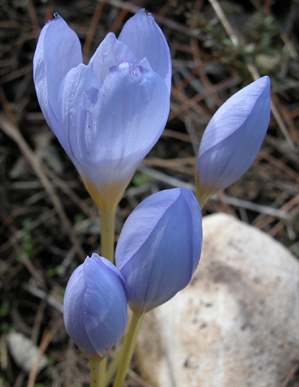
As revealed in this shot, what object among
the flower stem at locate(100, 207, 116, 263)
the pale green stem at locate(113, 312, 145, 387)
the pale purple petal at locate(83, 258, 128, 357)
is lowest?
the pale green stem at locate(113, 312, 145, 387)

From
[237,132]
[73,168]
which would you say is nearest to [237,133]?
[237,132]

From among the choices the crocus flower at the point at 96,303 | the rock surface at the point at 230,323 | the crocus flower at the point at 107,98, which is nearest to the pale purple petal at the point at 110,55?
the crocus flower at the point at 107,98

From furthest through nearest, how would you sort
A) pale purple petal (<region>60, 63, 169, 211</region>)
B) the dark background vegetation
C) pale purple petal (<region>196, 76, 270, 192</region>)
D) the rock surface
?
the dark background vegetation < the rock surface < pale purple petal (<region>196, 76, 270, 192</region>) < pale purple petal (<region>60, 63, 169, 211</region>)

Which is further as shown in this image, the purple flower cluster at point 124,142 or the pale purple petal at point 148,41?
the pale purple petal at point 148,41

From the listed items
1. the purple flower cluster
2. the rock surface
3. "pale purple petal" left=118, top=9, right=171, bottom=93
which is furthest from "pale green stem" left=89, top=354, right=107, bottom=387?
"pale purple petal" left=118, top=9, right=171, bottom=93

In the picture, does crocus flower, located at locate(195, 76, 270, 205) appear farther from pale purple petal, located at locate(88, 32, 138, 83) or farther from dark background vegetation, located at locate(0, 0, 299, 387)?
dark background vegetation, located at locate(0, 0, 299, 387)

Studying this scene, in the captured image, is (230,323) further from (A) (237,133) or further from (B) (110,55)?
(B) (110,55)

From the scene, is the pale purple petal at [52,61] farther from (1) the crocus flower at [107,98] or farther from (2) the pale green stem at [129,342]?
(2) the pale green stem at [129,342]
